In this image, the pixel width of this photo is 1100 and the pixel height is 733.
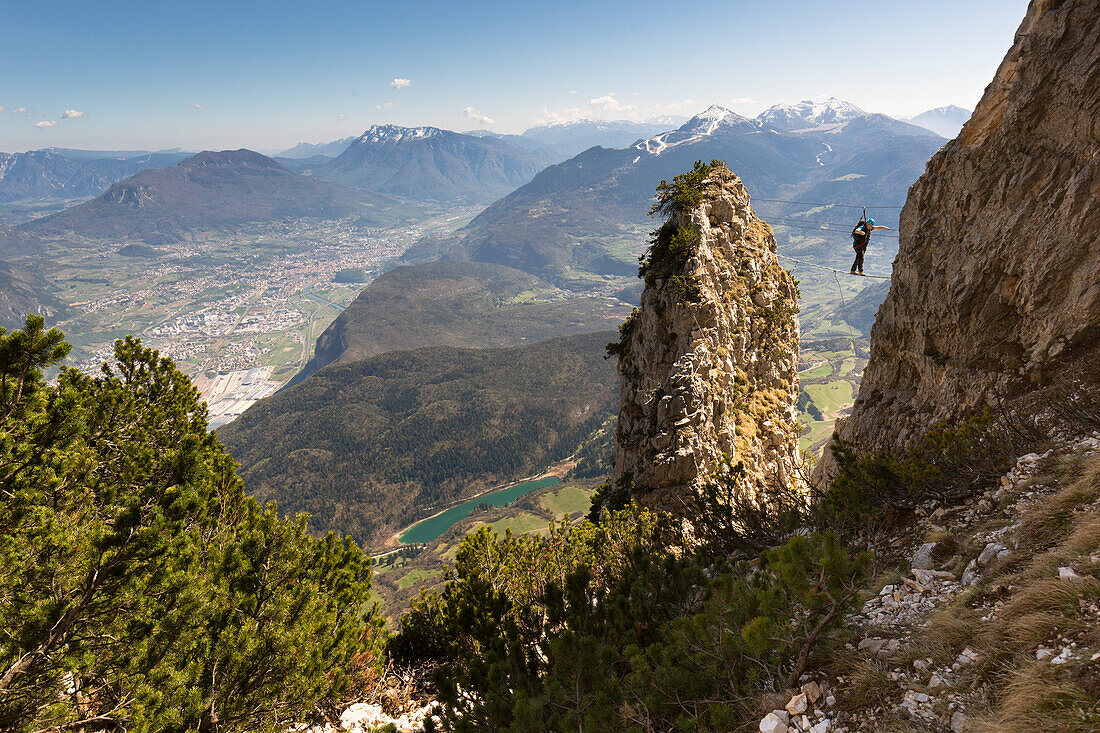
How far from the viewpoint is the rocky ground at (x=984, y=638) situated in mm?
3809

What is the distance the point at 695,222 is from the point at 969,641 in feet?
66.1

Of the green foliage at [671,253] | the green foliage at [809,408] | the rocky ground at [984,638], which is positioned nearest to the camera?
the rocky ground at [984,638]

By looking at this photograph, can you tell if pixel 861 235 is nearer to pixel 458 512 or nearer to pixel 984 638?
pixel 984 638

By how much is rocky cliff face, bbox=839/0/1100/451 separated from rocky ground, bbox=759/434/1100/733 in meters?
7.29

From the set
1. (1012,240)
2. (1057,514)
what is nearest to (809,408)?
(1012,240)

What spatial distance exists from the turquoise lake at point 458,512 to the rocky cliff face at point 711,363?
156432 mm

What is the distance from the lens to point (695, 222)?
2234cm

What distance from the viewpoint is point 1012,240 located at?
13.1 meters

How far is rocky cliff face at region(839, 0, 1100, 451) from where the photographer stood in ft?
38.1

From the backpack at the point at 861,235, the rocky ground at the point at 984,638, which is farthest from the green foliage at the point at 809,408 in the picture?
the rocky ground at the point at 984,638

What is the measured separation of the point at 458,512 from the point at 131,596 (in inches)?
7241

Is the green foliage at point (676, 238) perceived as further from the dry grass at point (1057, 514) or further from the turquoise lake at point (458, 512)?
the turquoise lake at point (458, 512)

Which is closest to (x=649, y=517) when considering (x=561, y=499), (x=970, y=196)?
(x=970, y=196)

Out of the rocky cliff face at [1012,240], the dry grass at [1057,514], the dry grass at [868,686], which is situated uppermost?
the rocky cliff face at [1012,240]
